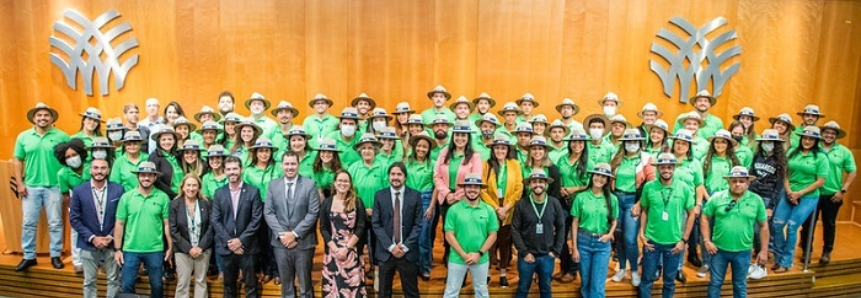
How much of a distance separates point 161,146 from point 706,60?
24.1 ft

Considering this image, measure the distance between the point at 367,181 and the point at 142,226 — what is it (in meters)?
2.04

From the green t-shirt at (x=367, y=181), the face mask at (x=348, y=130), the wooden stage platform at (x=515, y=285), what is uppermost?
the face mask at (x=348, y=130)

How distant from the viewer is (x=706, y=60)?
9.20 m

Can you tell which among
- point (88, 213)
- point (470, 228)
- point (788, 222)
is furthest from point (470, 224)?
point (788, 222)

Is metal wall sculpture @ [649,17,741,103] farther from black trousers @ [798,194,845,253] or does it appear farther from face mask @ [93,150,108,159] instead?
face mask @ [93,150,108,159]

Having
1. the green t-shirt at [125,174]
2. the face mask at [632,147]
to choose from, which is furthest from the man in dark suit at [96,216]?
the face mask at [632,147]

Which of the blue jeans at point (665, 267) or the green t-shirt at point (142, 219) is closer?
the green t-shirt at point (142, 219)

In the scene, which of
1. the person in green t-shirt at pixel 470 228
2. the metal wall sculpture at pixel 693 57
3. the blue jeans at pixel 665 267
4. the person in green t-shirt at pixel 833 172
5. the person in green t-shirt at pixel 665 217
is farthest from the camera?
the metal wall sculpture at pixel 693 57

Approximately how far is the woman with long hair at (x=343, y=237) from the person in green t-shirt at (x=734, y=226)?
10.6 feet

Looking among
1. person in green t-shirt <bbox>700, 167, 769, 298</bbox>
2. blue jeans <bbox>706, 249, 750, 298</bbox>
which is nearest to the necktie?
person in green t-shirt <bbox>700, 167, 769, 298</bbox>

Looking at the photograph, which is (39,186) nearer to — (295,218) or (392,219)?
(295,218)

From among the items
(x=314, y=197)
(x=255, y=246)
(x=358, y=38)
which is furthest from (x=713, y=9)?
(x=255, y=246)

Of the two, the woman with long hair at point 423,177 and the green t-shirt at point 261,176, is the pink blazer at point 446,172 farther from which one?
the green t-shirt at point 261,176

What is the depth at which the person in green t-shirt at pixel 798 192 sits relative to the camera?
6801 mm
